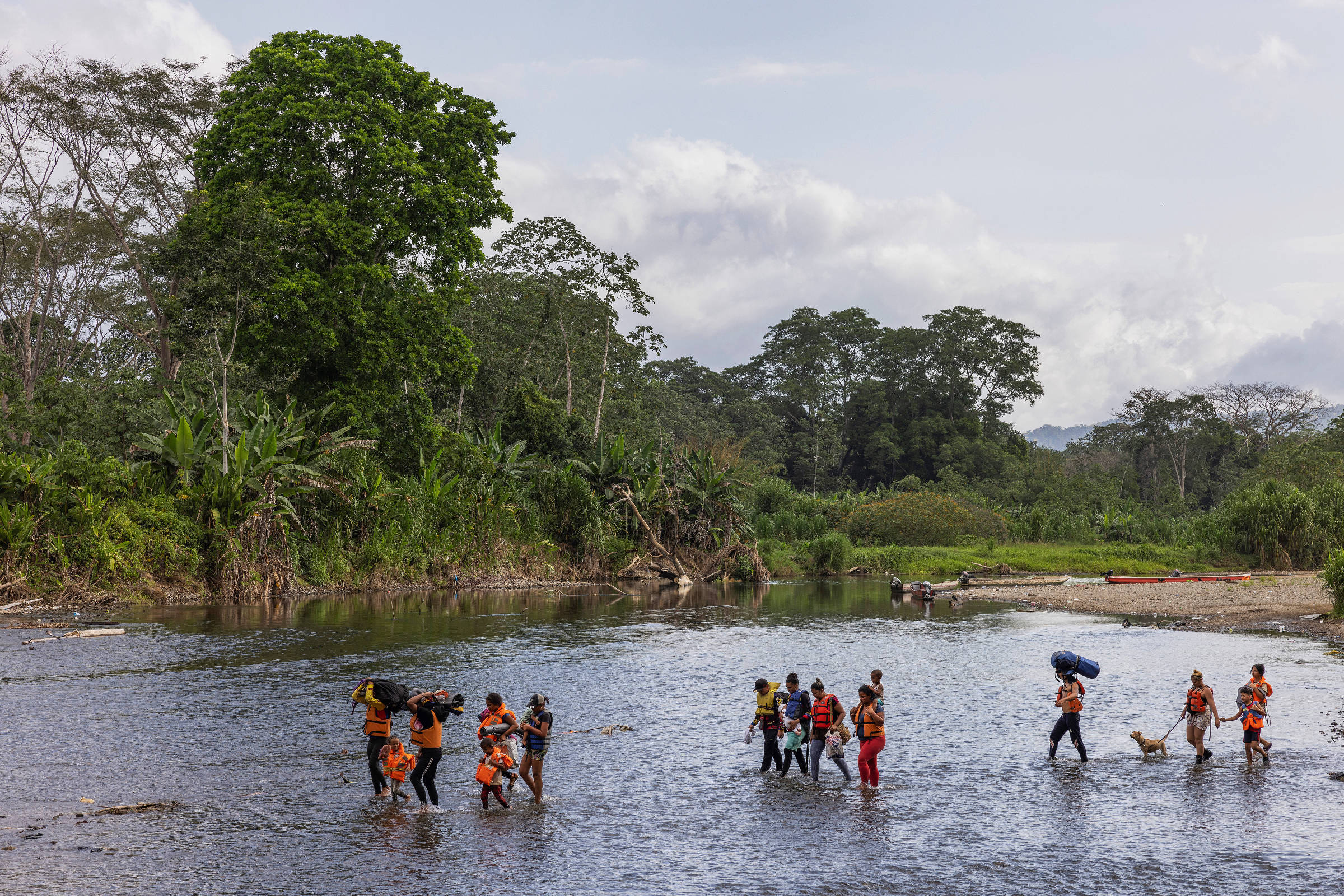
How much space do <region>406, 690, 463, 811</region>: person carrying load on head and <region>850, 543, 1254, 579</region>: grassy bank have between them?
43571 millimetres

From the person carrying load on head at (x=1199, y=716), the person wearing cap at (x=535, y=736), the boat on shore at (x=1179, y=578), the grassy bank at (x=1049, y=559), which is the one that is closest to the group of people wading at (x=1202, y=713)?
the person carrying load on head at (x=1199, y=716)

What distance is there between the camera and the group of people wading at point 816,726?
1241cm

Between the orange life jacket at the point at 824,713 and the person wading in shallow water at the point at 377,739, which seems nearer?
the person wading in shallow water at the point at 377,739

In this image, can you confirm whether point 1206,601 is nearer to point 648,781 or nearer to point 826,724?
point 826,724

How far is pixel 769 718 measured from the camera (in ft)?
43.3

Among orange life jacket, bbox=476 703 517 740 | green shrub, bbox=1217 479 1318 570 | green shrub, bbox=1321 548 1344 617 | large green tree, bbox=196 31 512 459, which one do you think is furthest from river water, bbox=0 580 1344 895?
green shrub, bbox=1217 479 1318 570

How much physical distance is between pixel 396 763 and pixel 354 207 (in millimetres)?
30635

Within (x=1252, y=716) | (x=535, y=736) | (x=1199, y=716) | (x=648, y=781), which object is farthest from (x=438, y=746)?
(x=1252, y=716)

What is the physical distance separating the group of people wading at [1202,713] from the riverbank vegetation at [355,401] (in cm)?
2570

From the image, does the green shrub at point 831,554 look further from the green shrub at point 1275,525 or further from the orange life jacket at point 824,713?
the orange life jacket at point 824,713

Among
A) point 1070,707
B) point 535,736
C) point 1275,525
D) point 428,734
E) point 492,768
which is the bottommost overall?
point 492,768

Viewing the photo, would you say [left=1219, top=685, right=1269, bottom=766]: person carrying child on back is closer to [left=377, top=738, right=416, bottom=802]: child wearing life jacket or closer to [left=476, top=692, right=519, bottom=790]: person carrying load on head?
[left=476, top=692, right=519, bottom=790]: person carrying load on head

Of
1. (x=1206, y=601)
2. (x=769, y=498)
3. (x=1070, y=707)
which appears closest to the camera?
(x=1070, y=707)

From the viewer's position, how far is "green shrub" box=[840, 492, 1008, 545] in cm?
6209
